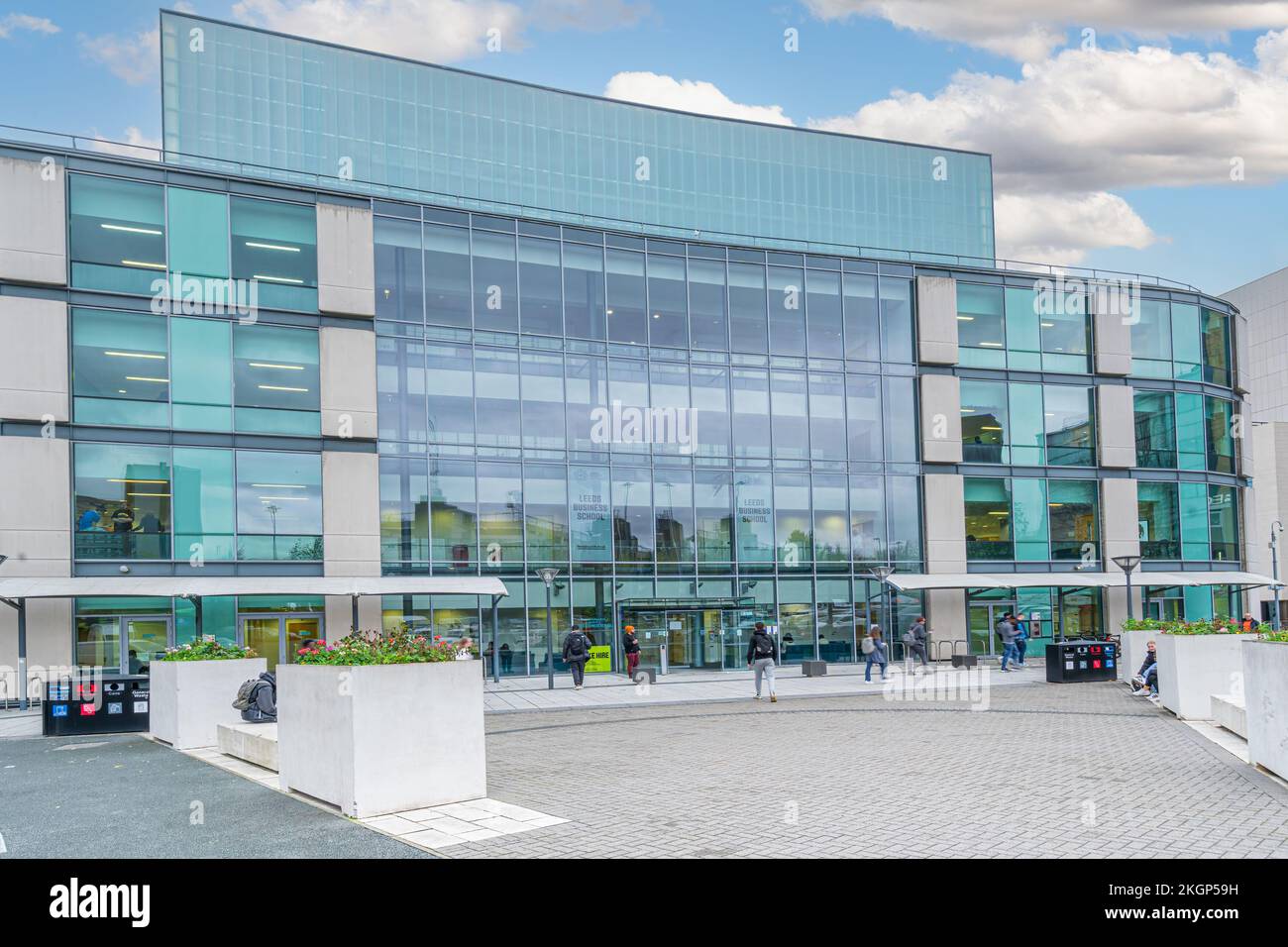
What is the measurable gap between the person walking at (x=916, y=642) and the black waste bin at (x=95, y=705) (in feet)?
71.0

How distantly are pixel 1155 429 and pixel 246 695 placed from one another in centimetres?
3596

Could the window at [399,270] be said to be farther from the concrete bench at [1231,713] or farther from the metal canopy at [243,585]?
the concrete bench at [1231,713]

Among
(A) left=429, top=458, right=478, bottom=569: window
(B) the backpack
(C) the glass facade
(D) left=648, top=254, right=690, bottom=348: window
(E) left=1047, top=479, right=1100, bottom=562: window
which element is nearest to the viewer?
(B) the backpack

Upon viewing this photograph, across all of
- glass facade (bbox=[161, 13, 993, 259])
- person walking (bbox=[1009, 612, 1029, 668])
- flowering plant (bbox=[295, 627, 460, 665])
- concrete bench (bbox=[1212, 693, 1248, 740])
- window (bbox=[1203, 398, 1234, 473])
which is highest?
glass facade (bbox=[161, 13, 993, 259])

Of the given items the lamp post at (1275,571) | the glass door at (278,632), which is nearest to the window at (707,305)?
the glass door at (278,632)

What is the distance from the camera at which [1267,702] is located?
36.8ft

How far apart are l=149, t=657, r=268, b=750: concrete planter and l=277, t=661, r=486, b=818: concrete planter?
5.96 m

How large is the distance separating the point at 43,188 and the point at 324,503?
10.5 m

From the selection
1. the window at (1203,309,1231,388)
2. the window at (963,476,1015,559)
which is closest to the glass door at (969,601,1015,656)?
the window at (963,476,1015,559)

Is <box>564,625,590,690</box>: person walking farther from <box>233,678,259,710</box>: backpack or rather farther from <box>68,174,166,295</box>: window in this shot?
<box>68,174,166,295</box>: window

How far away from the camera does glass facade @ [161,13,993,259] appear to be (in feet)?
120

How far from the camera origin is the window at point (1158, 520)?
40625mm

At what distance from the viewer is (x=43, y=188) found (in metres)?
27.3

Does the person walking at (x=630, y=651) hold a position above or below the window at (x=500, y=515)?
below
